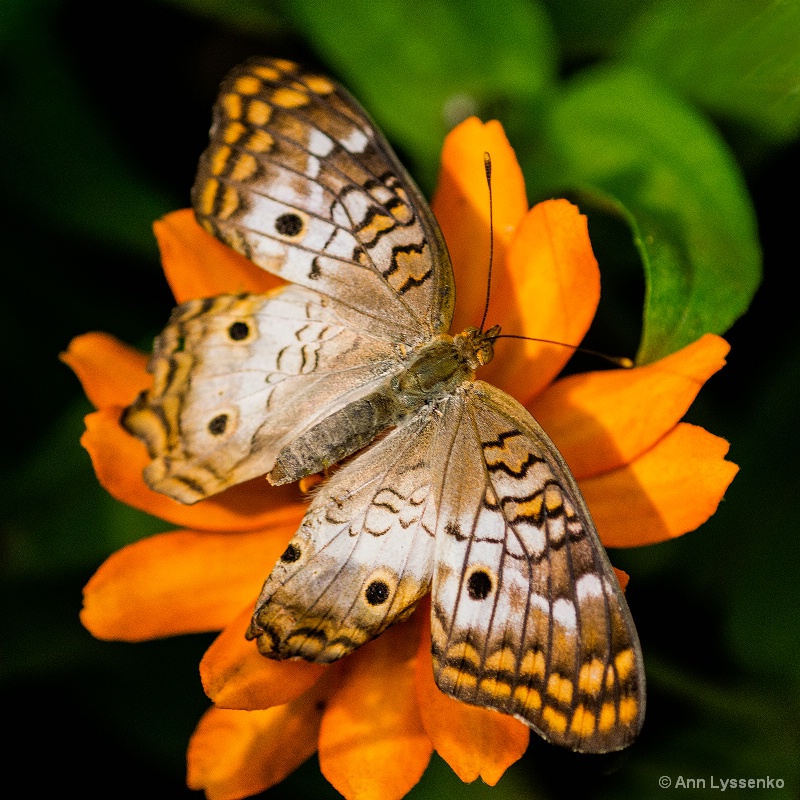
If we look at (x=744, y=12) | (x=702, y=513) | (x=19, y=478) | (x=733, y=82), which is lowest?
(x=19, y=478)

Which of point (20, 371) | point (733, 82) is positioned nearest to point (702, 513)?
point (733, 82)

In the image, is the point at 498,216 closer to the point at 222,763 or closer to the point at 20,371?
the point at 222,763

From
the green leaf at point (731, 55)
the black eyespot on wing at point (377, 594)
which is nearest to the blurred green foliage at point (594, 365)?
the green leaf at point (731, 55)

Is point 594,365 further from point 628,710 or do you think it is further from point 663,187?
point 628,710

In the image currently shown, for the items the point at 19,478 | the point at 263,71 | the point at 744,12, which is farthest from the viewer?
Result: the point at 19,478

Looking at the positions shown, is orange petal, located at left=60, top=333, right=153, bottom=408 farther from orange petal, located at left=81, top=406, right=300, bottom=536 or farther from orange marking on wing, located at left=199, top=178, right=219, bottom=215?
orange marking on wing, located at left=199, top=178, right=219, bottom=215

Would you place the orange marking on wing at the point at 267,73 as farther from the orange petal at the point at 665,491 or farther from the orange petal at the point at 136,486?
the orange petal at the point at 665,491
